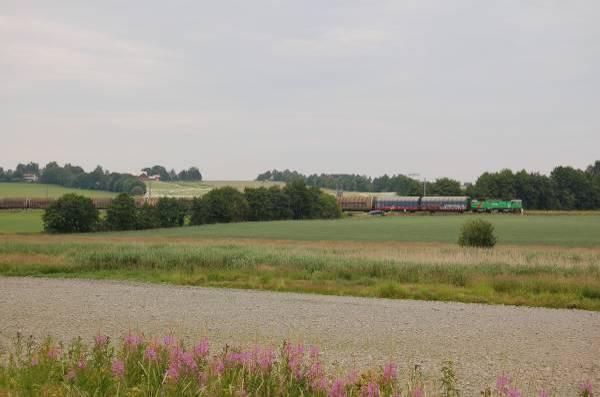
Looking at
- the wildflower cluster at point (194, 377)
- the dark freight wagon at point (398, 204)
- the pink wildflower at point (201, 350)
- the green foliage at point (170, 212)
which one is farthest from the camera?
the dark freight wagon at point (398, 204)

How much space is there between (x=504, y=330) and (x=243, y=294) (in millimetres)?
9735

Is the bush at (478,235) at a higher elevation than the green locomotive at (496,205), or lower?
lower

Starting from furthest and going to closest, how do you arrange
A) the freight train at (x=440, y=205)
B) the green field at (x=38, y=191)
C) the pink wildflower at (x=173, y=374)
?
the green field at (x=38, y=191) → the freight train at (x=440, y=205) → the pink wildflower at (x=173, y=374)

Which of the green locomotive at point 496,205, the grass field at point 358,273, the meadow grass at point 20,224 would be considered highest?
the green locomotive at point 496,205

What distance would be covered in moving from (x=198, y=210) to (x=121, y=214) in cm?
1819

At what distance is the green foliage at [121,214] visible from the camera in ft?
293

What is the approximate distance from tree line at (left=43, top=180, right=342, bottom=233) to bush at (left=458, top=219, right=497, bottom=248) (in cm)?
5707

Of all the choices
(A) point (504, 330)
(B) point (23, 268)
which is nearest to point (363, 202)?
(B) point (23, 268)

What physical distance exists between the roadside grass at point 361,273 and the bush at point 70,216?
1990 inches

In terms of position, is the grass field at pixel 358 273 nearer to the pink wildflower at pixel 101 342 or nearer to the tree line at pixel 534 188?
the pink wildflower at pixel 101 342

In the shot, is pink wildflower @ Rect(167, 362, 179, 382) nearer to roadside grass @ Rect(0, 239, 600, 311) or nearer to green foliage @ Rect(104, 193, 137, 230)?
roadside grass @ Rect(0, 239, 600, 311)

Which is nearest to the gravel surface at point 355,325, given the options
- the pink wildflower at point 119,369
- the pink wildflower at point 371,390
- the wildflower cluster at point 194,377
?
the wildflower cluster at point 194,377

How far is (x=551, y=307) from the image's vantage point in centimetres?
2150

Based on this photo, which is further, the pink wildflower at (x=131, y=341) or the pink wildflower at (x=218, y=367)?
the pink wildflower at (x=131, y=341)
